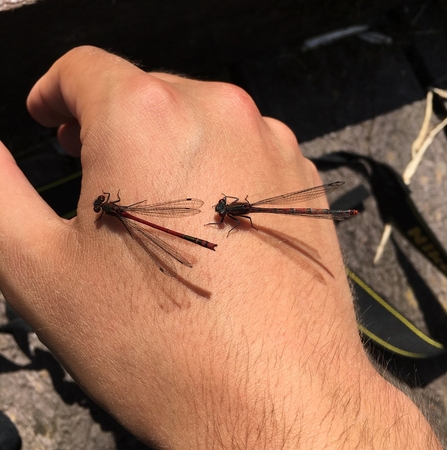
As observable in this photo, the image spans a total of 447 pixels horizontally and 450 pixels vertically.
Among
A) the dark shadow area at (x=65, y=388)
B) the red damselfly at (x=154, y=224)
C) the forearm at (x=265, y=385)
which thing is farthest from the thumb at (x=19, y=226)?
the dark shadow area at (x=65, y=388)

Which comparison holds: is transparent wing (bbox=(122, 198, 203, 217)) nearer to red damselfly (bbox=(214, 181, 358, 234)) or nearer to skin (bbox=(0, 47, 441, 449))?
skin (bbox=(0, 47, 441, 449))

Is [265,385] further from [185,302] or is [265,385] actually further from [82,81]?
[82,81]

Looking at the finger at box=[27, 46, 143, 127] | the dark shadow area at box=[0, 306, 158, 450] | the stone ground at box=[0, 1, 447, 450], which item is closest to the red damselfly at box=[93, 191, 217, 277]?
the finger at box=[27, 46, 143, 127]

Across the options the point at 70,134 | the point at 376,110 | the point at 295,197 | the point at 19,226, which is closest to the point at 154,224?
the point at 19,226

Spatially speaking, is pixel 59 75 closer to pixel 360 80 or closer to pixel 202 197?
pixel 202 197

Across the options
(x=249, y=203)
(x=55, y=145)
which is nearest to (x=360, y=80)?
(x=249, y=203)

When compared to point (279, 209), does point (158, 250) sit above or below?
above
